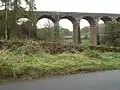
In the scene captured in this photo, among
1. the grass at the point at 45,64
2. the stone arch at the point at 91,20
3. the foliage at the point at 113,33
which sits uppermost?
the stone arch at the point at 91,20

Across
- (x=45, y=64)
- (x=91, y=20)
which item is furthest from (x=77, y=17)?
(x=45, y=64)

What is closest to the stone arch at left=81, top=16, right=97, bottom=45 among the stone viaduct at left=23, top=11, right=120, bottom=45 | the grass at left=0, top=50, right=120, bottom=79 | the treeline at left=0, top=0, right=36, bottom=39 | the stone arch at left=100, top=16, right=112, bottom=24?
the stone viaduct at left=23, top=11, right=120, bottom=45

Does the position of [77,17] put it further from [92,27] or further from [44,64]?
[44,64]

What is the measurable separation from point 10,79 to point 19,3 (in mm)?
22977

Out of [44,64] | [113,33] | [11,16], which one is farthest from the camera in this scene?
[113,33]

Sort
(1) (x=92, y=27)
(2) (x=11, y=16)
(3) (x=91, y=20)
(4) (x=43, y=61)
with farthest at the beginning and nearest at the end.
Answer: (1) (x=92, y=27) < (3) (x=91, y=20) < (2) (x=11, y=16) < (4) (x=43, y=61)

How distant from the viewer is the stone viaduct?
153 feet

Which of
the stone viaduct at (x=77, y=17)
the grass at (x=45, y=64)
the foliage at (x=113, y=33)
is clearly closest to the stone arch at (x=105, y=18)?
the stone viaduct at (x=77, y=17)

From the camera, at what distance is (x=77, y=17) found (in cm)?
4941

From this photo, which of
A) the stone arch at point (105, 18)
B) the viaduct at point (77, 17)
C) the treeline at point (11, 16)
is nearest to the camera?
the treeline at point (11, 16)

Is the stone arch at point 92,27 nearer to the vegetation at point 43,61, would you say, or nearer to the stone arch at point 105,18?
the stone arch at point 105,18

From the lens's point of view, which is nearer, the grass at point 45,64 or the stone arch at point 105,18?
the grass at point 45,64

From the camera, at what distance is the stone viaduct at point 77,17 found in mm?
46506

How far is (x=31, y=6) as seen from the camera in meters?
38.0
